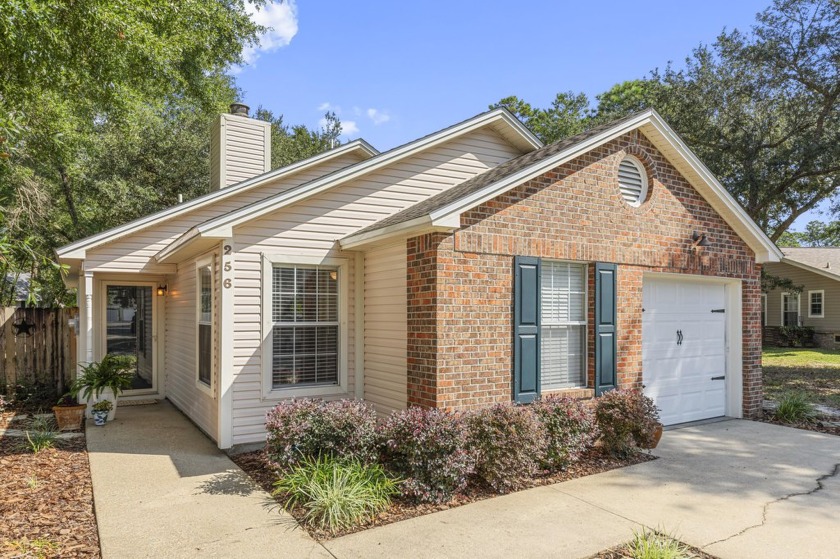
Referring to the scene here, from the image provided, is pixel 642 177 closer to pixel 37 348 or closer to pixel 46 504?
pixel 46 504

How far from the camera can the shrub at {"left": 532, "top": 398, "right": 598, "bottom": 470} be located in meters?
5.88

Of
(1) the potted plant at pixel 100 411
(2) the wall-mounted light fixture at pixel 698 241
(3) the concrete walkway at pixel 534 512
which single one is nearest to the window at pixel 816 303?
(2) the wall-mounted light fixture at pixel 698 241

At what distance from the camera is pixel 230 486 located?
5.45 metres

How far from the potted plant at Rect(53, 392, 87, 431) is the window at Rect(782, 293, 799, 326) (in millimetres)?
29483

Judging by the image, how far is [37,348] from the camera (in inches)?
411

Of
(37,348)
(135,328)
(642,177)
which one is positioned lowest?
(37,348)

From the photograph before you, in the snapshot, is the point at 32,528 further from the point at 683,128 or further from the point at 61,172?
the point at 683,128

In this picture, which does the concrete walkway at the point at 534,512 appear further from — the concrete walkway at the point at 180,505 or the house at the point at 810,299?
→ the house at the point at 810,299

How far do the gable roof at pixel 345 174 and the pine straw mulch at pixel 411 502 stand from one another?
2688 mm

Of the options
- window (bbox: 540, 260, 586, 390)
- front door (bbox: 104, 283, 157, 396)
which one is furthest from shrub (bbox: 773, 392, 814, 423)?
front door (bbox: 104, 283, 157, 396)

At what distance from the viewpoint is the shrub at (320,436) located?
5.30m

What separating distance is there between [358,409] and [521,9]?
341 inches

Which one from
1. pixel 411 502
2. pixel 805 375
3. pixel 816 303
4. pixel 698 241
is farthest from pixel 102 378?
pixel 816 303

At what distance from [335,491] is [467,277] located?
2.72m
